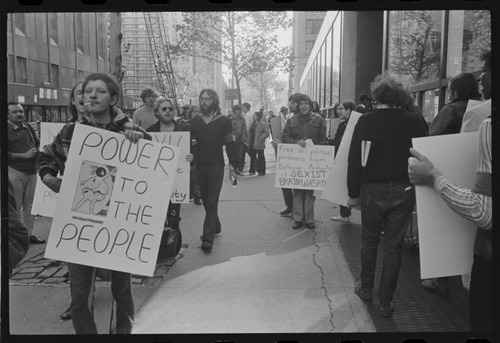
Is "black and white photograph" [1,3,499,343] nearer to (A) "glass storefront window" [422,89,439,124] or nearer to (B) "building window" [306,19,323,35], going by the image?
(A) "glass storefront window" [422,89,439,124]

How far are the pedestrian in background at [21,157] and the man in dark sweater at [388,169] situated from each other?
3804mm

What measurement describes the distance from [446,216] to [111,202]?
2051 mm

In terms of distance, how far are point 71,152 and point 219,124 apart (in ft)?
10.7

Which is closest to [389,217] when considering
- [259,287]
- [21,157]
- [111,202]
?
[259,287]

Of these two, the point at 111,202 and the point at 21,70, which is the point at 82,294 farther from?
the point at 21,70

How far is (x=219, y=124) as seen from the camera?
20.9 feet

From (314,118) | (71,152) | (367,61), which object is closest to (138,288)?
(71,152)

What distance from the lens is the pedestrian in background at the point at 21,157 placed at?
5906 mm

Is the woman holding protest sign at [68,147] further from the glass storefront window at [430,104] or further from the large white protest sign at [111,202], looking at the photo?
the glass storefront window at [430,104]

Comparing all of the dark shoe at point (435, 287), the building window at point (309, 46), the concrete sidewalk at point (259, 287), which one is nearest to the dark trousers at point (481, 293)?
the concrete sidewalk at point (259, 287)

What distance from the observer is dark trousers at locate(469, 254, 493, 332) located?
2.70 metres

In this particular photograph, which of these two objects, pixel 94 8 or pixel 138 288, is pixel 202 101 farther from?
pixel 94 8

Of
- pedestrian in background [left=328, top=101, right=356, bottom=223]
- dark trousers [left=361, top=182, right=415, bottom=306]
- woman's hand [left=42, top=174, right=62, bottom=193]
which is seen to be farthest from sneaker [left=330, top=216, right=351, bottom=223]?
woman's hand [left=42, top=174, right=62, bottom=193]

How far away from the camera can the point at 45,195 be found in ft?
20.0
